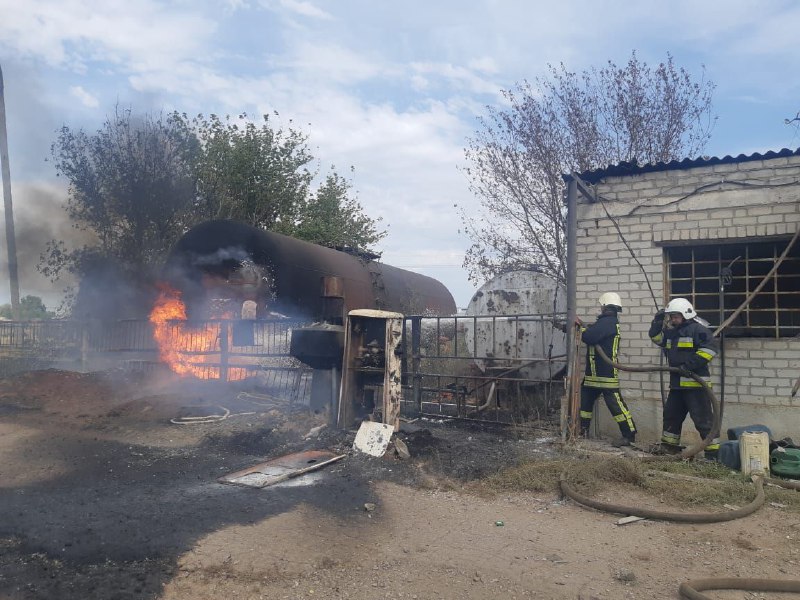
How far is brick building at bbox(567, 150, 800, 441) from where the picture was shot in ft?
24.0

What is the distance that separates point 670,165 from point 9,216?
19383 millimetres

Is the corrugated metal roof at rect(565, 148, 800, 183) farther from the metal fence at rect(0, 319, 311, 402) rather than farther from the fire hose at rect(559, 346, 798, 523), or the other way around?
the metal fence at rect(0, 319, 311, 402)

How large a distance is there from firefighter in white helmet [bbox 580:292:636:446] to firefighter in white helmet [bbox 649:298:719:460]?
482mm

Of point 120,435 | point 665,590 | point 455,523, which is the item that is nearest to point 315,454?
point 455,523

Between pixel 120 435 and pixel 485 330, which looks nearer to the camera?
pixel 120 435

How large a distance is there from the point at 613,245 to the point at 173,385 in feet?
28.8

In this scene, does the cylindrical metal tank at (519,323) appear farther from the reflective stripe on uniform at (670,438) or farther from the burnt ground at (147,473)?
the reflective stripe on uniform at (670,438)

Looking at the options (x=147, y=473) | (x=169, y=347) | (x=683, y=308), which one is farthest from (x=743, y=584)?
(x=169, y=347)

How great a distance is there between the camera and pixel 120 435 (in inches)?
324

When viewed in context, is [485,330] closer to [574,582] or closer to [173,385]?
[173,385]

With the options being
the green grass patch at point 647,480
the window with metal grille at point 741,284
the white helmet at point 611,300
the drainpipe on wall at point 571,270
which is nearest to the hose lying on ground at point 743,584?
the green grass patch at point 647,480

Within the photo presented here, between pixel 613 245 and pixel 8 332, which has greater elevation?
pixel 613 245

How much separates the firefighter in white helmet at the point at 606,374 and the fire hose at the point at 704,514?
146 millimetres

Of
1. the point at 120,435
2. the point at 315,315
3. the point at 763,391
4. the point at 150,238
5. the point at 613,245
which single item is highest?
the point at 150,238
